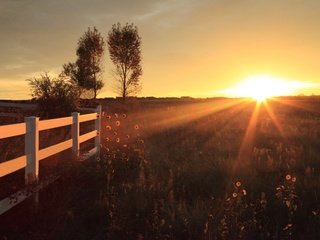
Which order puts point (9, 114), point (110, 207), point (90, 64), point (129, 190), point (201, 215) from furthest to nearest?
point (90, 64), point (9, 114), point (129, 190), point (110, 207), point (201, 215)

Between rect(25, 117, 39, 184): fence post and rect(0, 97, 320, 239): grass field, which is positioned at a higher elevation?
rect(25, 117, 39, 184): fence post

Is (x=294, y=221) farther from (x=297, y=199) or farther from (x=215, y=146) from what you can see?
(x=215, y=146)

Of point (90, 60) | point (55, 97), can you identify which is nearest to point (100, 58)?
point (90, 60)

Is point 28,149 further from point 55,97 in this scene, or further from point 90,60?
point 90,60

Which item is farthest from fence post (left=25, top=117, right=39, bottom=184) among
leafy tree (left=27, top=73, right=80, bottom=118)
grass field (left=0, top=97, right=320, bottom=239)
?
leafy tree (left=27, top=73, right=80, bottom=118)

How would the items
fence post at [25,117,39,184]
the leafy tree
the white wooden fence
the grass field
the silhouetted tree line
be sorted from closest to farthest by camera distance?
the grass field < the white wooden fence < fence post at [25,117,39,184] < the leafy tree < the silhouetted tree line

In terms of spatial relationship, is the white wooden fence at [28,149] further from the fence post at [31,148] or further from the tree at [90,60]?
the tree at [90,60]

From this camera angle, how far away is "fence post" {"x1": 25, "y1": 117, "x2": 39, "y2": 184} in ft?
24.3

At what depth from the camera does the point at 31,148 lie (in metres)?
7.51

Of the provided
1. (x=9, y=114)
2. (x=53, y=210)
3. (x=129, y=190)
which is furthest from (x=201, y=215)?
(x=9, y=114)

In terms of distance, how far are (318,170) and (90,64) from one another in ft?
155

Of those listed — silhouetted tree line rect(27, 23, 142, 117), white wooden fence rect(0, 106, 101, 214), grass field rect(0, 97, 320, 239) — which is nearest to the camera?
grass field rect(0, 97, 320, 239)

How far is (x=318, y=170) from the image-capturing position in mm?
9859

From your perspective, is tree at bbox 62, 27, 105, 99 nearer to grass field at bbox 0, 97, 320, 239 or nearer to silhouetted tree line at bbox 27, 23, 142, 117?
silhouetted tree line at bbox 27, 23, 142, 117
